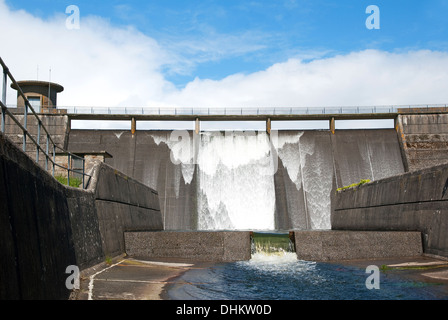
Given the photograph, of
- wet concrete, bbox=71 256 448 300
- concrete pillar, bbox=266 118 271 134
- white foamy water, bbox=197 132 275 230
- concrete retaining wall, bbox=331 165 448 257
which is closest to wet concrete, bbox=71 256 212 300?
wet concrete, bbox=71 256 448 300

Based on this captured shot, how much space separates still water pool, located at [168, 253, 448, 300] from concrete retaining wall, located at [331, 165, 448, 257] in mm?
2690

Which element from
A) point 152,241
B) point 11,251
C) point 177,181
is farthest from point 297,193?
point 11,251

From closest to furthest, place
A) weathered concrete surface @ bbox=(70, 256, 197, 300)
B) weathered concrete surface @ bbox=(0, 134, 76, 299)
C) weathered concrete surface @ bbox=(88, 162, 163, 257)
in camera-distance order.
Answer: weathered concrete surface @ bbox=(0, 134, 76, 299), weathered concrete surface @ bbox=(70, 256, 197, 300), weathered concrete surface @ bbox=(88, 162, 163, 257)

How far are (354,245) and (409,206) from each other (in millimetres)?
2317

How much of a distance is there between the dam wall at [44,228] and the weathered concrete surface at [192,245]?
99cm

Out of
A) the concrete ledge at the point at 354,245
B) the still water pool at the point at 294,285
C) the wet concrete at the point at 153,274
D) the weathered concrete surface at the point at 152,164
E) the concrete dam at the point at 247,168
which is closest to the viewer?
the wet concrete at the point at 153,274

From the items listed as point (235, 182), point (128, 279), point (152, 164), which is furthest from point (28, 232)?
point (152, 164)

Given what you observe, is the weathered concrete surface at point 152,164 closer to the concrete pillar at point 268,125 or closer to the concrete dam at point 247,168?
the concrete dam at point 247,168

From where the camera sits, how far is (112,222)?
14.4 m

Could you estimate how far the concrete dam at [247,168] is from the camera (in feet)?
111

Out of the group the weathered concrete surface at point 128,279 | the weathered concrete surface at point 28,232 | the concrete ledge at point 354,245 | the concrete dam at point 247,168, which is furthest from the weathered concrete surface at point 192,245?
the concrete dam at point 247,168

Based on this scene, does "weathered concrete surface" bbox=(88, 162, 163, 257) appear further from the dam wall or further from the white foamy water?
the white foamy water

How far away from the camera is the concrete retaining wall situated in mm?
12938

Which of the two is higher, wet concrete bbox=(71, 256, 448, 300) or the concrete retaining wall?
the concrete retaining wall
